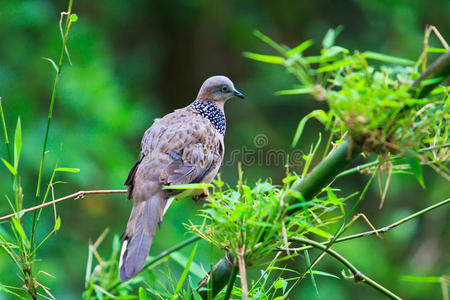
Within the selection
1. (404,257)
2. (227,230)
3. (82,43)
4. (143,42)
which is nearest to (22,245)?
(227,230)

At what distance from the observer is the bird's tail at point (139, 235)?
1.68 m

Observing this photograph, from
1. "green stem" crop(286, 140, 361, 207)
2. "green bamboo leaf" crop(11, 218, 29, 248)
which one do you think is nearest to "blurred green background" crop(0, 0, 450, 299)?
"green bamboo leaf" crop(11, 218, 29, 248)

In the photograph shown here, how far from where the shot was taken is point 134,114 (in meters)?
6.11

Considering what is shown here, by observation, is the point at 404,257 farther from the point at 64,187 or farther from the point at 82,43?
the point at 82,43

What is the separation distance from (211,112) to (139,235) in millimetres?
1613

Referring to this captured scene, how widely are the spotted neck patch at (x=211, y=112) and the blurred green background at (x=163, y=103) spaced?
78.5 inches

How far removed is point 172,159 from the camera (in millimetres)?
2938

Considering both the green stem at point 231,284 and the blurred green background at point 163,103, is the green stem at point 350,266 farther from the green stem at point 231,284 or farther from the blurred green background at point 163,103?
the blurred green background at point 163,103

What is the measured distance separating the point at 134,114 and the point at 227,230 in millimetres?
4862

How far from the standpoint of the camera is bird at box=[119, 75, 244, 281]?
7.48 ft

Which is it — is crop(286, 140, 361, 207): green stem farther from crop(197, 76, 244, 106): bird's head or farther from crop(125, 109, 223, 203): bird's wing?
crop(197, 76, 244, 106): bird's head

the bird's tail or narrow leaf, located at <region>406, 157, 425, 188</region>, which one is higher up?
narrow leaf, located at <region>406, 157, 425, 188</region>

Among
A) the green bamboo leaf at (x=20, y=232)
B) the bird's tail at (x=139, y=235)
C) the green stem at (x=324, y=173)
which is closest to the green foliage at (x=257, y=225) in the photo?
the green stem at (x=324, y=173)

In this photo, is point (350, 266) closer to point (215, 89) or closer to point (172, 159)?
point (172, 159)
